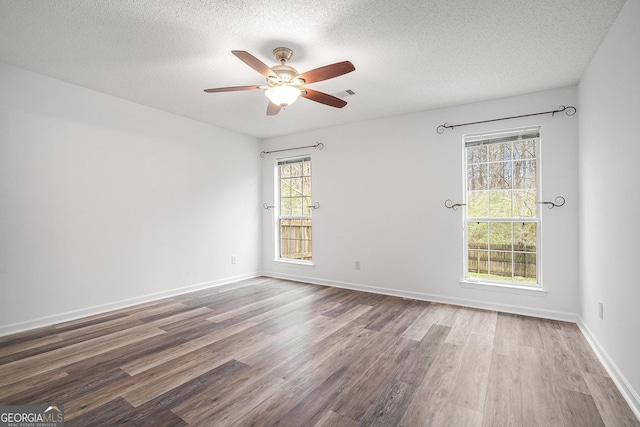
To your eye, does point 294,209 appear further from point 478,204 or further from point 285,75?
point 285,75

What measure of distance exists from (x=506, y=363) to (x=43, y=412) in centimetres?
317

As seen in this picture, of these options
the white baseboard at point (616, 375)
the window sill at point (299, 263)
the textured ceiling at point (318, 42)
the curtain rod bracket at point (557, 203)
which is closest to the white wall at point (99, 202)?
the textured ceiling at point (318, 42)

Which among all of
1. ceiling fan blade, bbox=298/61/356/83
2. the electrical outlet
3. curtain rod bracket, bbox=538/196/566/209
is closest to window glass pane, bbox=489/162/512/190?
curtain rod bracket, bbox=538/196/566/209

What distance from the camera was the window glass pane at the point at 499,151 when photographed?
373 centimetres

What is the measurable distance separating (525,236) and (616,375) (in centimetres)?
177

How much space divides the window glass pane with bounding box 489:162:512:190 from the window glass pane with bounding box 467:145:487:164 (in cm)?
13

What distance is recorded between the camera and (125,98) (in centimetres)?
373

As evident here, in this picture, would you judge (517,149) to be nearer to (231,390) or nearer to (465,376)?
(465,376)

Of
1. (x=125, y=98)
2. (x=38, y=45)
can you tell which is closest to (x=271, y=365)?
(x=38, y=45)

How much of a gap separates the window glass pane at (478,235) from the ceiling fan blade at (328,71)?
271cm

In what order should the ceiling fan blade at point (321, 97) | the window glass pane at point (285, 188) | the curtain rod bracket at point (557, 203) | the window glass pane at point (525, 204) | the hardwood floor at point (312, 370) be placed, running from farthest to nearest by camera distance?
the window glass pane at point (285, 188) < the window glass pane at point (525, 204) < the curtain rod bracket at point (557, 203) < the ceiling fan blade at point (321, 97) < the hardwood floor at point (312, 370)

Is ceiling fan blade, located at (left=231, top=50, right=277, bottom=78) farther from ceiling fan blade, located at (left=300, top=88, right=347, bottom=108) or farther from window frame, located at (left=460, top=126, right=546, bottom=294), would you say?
window frame, located at (left=460, top=126, right=546, bottom=294)

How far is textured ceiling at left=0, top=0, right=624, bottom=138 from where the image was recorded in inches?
81.9

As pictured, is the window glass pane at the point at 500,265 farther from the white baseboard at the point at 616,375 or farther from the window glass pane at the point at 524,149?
the window glass pane at the point at 524,149
